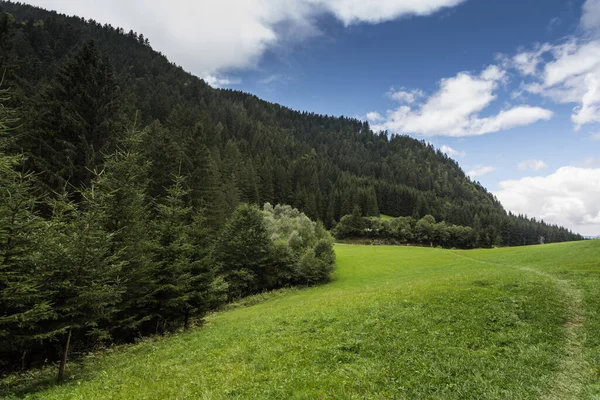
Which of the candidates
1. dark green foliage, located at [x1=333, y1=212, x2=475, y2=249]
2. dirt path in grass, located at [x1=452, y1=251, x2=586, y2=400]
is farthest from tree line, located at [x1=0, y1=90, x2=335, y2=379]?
dark green foliage, located at [x1=333, y1=212, x2=475, y2=249]

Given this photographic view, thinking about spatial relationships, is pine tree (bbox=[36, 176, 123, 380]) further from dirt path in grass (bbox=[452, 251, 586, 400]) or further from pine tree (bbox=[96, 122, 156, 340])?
dirt path in grass (bbox=[452, 251, 586, 400])

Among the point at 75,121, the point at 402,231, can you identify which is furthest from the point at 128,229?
the point at 402,231

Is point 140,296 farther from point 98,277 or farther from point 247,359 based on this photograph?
point 247,359

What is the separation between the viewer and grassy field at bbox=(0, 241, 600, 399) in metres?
9.95

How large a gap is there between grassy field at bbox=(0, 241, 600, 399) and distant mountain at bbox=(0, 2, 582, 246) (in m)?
17.9

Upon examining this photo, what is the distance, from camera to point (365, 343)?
13383 millimetres

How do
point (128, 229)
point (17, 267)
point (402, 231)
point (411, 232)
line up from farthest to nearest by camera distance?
point (411, 232) → point (402, 231) → point (128, 229) → point (17, 267)

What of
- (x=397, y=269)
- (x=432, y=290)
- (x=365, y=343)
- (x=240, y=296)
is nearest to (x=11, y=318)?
(x=365, y=343)

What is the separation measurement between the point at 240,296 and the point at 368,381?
119ft

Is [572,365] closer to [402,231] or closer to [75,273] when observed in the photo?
[75,273]

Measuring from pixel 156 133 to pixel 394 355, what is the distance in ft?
180

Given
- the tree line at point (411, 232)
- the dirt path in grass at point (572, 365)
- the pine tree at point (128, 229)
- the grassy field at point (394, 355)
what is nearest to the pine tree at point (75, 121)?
the pine tree at point (128, 229)

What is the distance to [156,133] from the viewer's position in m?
53.6

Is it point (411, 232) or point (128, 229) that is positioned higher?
point (411, 232)
